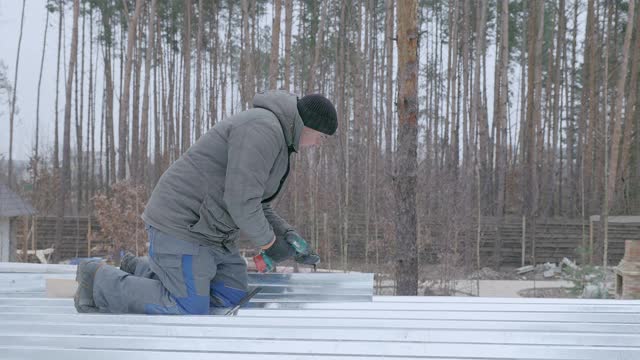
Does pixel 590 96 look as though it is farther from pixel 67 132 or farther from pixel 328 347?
pixel 328 347

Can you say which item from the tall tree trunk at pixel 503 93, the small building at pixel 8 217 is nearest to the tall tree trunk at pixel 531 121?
the tall tree trunk at pixel 503 93

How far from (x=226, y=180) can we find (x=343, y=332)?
88 cm

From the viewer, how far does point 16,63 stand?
2709 cm

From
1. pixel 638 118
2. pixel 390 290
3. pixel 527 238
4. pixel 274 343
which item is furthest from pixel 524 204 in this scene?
pixel 274 343

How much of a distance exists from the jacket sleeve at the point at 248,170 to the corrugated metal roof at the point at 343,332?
45 centimetres

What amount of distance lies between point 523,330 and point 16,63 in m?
29.2

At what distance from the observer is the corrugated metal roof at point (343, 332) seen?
2014mm

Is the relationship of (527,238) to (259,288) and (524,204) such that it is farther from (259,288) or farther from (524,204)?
(259,288)

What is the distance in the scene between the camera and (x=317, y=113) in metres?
2.89

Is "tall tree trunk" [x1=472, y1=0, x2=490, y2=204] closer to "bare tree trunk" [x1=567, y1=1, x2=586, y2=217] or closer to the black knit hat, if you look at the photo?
"bare tree trunk" [x1=567, y1=1, x2=586, y2=217]

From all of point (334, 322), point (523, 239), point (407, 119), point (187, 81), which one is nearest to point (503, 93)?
point (523, 239)

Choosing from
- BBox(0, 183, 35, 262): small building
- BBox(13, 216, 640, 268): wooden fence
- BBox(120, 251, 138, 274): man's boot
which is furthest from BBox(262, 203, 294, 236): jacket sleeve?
BBox(13, 216, 640, 268): wooden fence

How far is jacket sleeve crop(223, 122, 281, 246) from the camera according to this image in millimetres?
2678

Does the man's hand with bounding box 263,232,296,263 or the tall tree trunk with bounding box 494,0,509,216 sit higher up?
the tall tree trunk with bounding box 494,0,509,216
